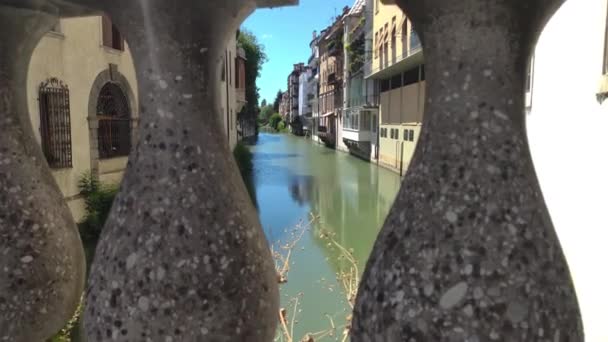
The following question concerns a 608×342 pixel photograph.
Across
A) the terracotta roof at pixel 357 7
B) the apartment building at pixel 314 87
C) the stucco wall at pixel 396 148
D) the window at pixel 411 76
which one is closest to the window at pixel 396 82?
the window at pixel 411 76

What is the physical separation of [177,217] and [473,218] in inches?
25.8

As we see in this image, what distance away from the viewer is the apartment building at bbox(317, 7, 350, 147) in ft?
111

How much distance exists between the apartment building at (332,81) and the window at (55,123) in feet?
85.4

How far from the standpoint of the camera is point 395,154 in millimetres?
20375

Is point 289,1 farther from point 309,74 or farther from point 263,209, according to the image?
point 309,74

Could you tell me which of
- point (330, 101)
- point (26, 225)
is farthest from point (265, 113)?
point (26, 225)

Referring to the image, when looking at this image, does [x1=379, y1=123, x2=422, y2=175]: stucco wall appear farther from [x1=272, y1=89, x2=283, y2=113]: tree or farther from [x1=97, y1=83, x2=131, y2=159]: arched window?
[x1=272, y1=89, x2=283, y2=113]: tree

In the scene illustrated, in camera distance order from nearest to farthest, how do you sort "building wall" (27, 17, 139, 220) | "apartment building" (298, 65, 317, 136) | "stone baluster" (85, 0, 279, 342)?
1. "stone baluster" (85, 0, 279, 342)
2. "building wall" (27, 17, 139, 220)
3. "apartment building" (298, 65, 317, 136)

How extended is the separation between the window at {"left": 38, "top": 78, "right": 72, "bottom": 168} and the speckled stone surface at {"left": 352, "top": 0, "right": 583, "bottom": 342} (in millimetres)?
7538

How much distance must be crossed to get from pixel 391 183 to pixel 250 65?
1604 cm

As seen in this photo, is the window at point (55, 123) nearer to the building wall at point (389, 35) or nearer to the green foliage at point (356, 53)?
the building wall at point (389, 35)

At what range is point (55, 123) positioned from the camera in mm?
7816

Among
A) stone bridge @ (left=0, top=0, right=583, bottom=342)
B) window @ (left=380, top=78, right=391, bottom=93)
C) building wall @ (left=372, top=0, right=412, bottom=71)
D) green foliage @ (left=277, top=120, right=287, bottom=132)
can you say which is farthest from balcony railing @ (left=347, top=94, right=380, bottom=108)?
green foliage @ (left=277, top=120, right=287, bottom=132)

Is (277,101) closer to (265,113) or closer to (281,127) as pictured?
(265,113)
